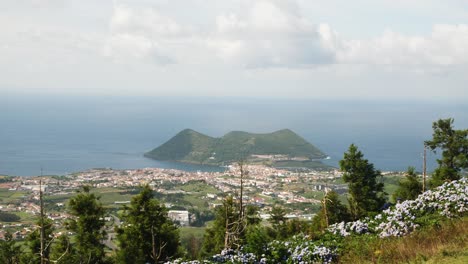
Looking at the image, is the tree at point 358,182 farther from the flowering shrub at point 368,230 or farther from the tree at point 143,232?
the tree at point 143,232

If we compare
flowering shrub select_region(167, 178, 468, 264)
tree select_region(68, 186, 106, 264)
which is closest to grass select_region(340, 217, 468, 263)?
flowering shrub select_region(167, 178, 468, 264)

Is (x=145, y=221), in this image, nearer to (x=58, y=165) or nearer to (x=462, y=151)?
(x=462, y=151)

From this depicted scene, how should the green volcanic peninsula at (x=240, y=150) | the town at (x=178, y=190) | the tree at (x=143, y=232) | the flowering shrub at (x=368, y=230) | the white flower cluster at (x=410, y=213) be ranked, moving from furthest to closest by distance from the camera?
the green volcanic peninsula at (x=240, y=150)
the town at (x=178, y=190)
the tree at (x=143, y=232)
the white flower cluster at (x=410, y=213)
the flowering shrub at (x=368, y=230)

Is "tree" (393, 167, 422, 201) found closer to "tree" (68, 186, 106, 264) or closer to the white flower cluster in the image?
the white flower cluster

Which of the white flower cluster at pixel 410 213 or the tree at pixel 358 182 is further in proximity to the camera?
the tree at pixel 358 182

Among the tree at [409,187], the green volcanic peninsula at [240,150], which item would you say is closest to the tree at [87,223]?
the tree at [409,187]

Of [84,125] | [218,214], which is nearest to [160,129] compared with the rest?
[84,125]

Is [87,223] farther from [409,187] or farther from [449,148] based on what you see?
[449,148]

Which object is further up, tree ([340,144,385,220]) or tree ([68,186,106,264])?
tree ([340,144,385,220])
